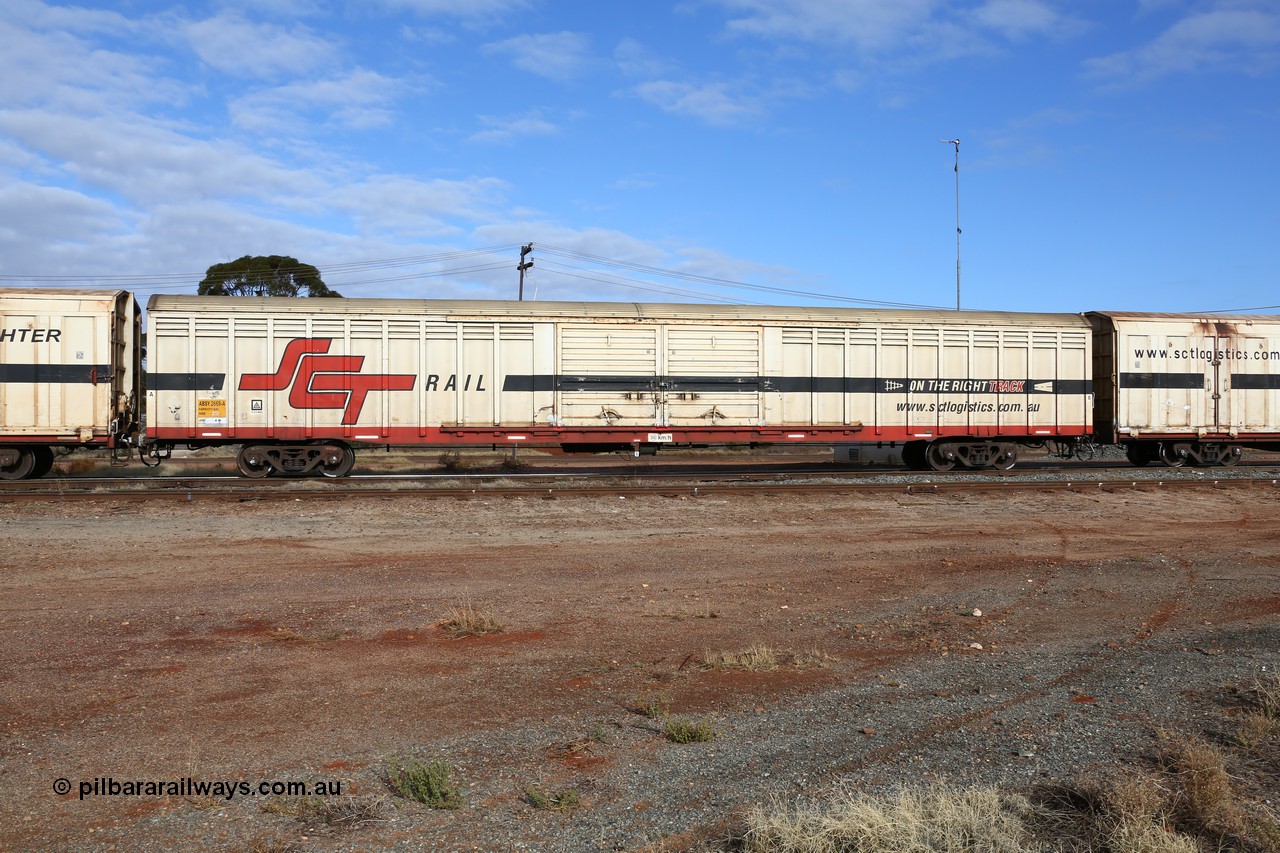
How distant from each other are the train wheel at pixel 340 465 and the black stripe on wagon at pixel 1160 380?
57.6 feet

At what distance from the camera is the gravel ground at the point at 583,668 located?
4430 mm

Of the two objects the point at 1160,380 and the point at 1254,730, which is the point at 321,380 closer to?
the point at 1254,730

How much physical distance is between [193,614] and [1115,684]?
7750 mm

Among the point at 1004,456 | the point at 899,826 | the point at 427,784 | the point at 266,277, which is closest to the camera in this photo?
the point at 899,826

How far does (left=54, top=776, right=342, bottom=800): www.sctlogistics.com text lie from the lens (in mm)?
4461

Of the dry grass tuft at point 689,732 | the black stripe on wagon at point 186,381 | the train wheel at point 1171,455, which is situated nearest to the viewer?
the dry grass tuft at point 689,732

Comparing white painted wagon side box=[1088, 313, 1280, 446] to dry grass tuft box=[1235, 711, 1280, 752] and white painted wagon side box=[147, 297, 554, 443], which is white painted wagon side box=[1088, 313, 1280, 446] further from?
dry grass tuft box=[1235, 711, 1280, 752]

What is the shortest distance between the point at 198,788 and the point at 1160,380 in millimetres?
21858

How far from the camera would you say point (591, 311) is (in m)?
18.5

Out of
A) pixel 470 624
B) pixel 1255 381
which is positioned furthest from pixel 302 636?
pixel 1255 381

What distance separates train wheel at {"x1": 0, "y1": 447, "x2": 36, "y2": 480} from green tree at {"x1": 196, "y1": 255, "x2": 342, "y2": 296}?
38610mm

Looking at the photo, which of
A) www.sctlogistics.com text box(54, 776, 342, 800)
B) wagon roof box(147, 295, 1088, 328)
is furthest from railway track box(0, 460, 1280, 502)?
www.sctlogistics.com text box(54, 776, 342, 800)

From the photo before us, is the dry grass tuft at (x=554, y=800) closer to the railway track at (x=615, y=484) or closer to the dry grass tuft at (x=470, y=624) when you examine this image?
the dry grass tuft at (x=470, y=624)

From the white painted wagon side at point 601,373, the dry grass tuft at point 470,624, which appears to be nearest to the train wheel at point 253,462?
the white painted wagon side at point 601,373
